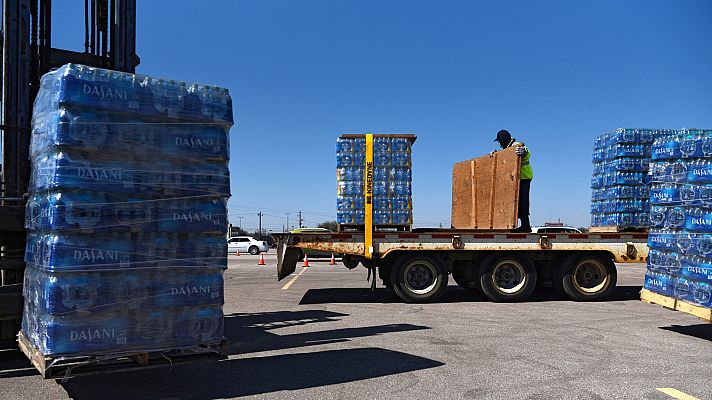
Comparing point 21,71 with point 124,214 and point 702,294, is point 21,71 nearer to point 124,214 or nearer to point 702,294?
point 124,214

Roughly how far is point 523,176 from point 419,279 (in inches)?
118

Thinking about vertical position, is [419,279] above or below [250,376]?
above

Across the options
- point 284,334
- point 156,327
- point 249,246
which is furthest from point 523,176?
point 249,246

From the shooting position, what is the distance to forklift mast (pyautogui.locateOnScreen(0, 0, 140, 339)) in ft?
18.7

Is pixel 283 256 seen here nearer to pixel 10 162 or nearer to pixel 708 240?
pixel 10 162

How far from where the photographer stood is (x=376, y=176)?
1050cm

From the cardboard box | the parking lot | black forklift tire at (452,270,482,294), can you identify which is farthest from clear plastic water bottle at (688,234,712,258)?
black forklift tire at (452,270,482,294)

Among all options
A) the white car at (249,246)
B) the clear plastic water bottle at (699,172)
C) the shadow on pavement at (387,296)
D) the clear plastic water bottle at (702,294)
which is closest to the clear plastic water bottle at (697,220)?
the clear plastic water bottle at (699,172)

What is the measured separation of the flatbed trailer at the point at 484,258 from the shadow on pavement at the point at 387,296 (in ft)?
1.37

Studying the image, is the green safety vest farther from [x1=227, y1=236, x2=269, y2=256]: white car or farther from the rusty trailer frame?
[x1=227, y1=236, x2=269, y2=256]: white car

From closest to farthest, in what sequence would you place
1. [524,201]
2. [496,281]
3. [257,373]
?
[257,373]
[496,281]
[524,201]

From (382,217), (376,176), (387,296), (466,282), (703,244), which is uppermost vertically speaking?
(376,176)

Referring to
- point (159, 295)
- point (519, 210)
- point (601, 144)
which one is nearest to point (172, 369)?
point (159, 295)

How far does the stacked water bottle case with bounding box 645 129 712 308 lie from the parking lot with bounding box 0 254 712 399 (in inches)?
31.2
